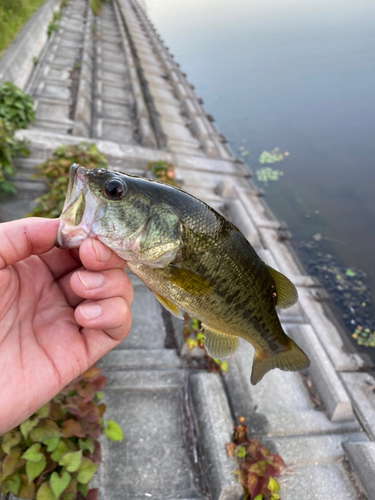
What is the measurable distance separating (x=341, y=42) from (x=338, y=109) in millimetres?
11865

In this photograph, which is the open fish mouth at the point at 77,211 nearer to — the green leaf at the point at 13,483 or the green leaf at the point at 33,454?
the green leaf at the point at 33,454

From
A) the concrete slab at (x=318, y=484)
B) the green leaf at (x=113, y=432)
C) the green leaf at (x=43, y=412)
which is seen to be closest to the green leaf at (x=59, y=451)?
the green leaf at (x=43, y=412)

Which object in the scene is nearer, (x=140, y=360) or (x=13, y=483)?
(x=13, y=483)

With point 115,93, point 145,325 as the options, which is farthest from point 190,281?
point 115,93

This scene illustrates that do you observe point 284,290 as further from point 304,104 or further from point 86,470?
point 304,104

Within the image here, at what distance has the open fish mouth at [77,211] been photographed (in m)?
1.61

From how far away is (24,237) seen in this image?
172 cm

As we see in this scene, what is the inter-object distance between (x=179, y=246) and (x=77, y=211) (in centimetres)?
60

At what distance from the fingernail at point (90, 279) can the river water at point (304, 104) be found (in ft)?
20.8

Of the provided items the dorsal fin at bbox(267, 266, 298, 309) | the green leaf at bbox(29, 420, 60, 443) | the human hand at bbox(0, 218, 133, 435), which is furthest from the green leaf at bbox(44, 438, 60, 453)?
the dorsal fin at bbox(267, 266, 298, 309)

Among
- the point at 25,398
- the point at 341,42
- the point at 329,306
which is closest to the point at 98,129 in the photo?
the point at 329,306

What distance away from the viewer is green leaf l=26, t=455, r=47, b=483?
81.5 inches

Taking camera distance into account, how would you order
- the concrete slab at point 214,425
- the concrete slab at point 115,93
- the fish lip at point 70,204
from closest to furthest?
the fish lip at point 70,204 → the concrete slab at point 214,425 → the concrete slab at point 115,93

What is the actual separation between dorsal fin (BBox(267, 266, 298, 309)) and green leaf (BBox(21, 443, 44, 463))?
1.99m
